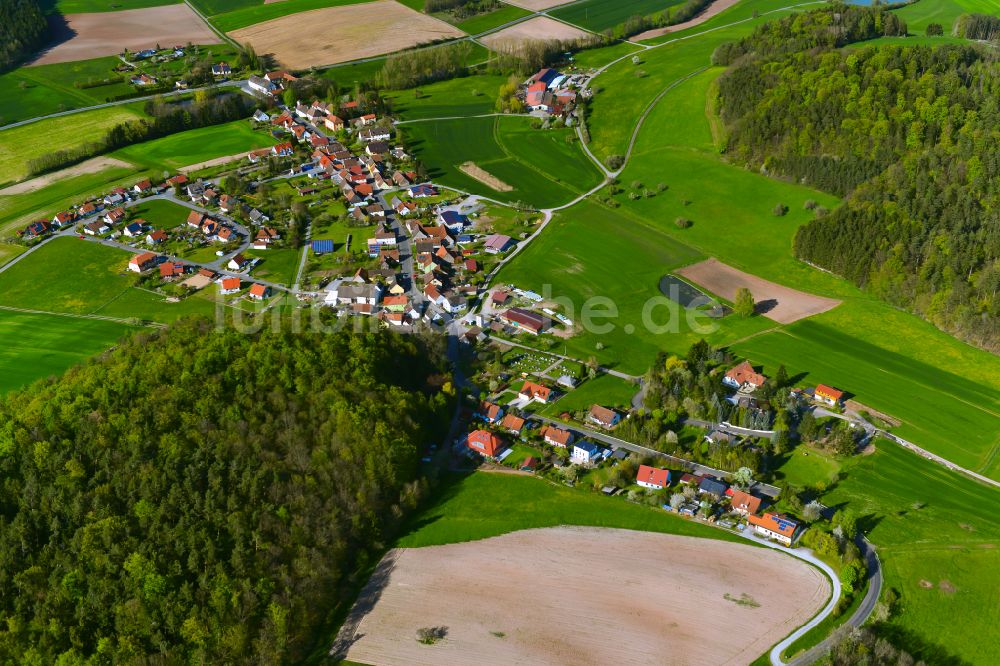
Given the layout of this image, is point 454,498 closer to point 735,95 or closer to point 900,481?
point 900,481

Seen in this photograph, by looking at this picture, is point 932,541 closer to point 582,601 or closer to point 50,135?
point 582,601

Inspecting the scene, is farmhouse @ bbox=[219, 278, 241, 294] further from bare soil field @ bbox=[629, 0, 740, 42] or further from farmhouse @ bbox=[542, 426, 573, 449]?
bare soil field @ bbox=[629, 0, 740, 42]

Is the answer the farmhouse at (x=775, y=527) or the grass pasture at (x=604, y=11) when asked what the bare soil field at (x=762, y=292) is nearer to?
the farmhouse at (x=775, y=527)

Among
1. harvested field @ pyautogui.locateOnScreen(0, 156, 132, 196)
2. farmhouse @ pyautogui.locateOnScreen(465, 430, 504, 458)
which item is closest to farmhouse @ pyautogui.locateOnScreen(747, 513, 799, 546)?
farmhouse @ pyautogui.locateOnScreen(465, 430, 504, 458)

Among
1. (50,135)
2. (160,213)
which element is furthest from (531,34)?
(160,213)

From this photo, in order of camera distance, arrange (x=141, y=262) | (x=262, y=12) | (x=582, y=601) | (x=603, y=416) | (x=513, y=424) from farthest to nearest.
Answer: (x=262, y=12) → (x=141, y=262) → (x=603, y=416) → (x=513, y=424) → (x=582, y=601)

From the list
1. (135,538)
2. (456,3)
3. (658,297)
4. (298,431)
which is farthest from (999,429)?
(456,3)
